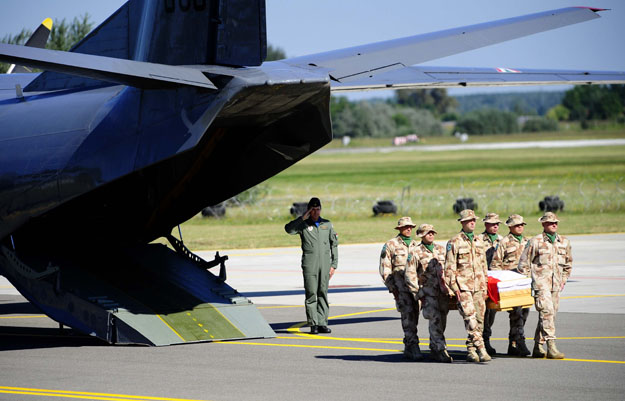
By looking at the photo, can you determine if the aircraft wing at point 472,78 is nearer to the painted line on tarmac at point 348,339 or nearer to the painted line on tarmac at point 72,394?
→ the painted line on tarmac at point 348,339

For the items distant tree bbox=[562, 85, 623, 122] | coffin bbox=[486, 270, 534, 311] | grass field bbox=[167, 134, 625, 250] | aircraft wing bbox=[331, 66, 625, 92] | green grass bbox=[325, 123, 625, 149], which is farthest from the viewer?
distant tree bbox=[562, 85, 623, 122]

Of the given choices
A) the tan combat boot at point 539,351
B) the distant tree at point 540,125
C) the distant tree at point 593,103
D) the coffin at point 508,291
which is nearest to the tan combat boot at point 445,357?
the coffin at point 508,291

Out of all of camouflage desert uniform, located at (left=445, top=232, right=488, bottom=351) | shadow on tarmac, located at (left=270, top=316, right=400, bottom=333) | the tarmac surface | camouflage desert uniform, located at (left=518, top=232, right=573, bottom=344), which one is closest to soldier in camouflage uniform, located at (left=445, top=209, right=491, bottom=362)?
camouflage desert uniform, located at (left=445, top=232, right=488, bottom=351)

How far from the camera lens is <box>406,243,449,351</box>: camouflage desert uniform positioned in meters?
13.1

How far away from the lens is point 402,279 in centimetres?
1373

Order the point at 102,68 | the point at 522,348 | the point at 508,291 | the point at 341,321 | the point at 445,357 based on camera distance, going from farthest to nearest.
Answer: the point at 341,321, the point at 522,348, the point at 508,291, the point at 445,357, the point at 102,68

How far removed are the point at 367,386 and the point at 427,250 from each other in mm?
2646

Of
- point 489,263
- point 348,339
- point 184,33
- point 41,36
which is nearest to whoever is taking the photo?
point 184,33

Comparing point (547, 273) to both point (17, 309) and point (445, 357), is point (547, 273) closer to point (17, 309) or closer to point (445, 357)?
point (445, 357)

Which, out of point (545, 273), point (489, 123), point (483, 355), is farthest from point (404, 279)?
point (489, 123)

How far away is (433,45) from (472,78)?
2.82 meters

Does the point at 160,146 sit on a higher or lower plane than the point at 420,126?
lower

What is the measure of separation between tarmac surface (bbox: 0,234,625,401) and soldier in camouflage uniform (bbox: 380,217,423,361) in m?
0.32

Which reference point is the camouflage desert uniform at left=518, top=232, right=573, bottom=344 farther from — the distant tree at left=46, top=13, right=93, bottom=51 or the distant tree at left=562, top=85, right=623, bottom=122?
the distant tree at left=562, top=85, right=623, bottom=122
